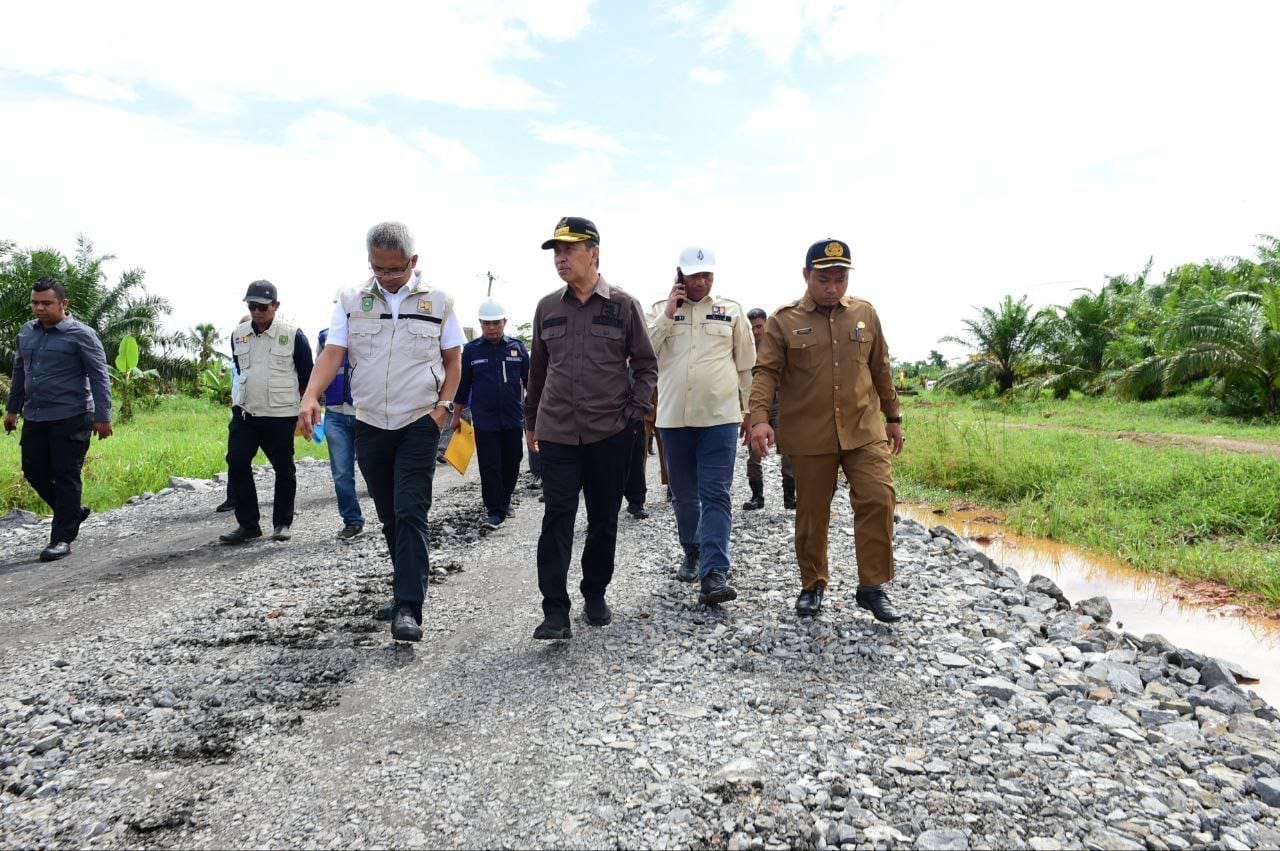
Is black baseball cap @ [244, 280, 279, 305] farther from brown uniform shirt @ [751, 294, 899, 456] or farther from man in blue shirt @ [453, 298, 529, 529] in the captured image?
brown uniform shirt @ [751, 294, 899, 456]

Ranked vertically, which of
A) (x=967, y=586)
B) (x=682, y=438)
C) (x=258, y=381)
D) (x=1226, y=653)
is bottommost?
(x=1226, y=653)

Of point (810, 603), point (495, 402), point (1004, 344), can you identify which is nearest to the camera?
point (810, 603)

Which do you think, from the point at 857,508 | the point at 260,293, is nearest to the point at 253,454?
the point at 260,293

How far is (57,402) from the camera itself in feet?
21.2

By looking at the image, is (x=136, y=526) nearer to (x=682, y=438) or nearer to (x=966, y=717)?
(x=682, y=438)

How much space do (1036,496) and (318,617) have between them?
8.75 m

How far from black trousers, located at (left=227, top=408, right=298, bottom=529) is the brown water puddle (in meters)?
6.31

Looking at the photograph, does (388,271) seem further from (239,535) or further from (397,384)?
(239,535)

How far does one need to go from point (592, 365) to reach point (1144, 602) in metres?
5.15

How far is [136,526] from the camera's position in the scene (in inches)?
305

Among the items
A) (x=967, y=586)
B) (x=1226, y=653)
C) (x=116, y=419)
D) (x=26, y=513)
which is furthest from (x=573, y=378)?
(x=116, y=419)

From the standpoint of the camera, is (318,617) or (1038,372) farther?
(1038,372)

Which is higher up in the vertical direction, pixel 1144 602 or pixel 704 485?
pixel 704 485

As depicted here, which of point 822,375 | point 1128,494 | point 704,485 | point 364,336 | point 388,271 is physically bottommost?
point 1128,494
